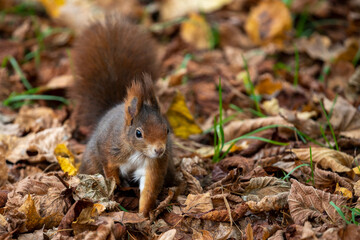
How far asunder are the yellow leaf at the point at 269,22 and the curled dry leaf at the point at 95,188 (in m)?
2.70

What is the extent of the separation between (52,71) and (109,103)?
1462 mm

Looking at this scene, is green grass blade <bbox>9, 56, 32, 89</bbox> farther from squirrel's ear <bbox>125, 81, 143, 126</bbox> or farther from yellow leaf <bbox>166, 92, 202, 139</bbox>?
squirrel's ear <bbox>125, 81, 143, 126</bbox>

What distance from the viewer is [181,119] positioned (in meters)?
3.29

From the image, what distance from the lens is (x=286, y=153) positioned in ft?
9.07

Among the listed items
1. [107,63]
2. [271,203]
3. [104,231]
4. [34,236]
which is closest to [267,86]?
[107,63]

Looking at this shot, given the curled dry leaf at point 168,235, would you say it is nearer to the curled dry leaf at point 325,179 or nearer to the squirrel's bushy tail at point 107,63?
the curled dry leaf at point 325,179

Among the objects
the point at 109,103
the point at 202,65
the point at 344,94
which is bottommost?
the point at 344,94

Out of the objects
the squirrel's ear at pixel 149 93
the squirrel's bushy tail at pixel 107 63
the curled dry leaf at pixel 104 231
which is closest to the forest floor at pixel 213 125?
the curled dry leaf at pixel 104 231

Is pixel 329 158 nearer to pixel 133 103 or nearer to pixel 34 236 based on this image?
pixel 133 103

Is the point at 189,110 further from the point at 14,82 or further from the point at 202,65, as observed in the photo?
the point at 14,82

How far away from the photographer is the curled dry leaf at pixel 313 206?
2068mm

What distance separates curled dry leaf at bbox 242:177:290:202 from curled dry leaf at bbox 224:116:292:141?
2.41 ft

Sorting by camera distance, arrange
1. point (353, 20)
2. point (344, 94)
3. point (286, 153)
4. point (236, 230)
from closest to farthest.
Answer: point (236, 230) < point (286, 153) < point (344, 94) < point (353, 20)

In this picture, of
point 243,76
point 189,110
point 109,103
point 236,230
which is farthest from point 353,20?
point 236,230
